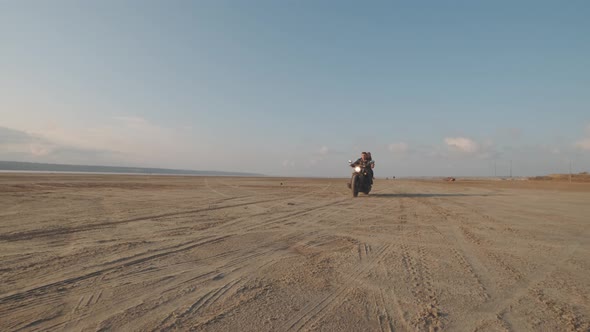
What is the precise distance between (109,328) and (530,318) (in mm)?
3554

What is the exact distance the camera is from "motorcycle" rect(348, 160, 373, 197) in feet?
46.3

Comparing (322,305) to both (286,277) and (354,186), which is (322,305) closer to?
(286,277)

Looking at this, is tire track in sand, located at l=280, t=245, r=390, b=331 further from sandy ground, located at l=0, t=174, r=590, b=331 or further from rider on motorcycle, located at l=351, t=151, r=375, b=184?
rider on motorcycle, located at l=351, t=151, r=375, b=184

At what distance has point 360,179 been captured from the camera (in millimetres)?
14469

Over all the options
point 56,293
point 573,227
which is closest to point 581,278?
point 573,227

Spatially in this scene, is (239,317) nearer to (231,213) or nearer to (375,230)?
(375,230)

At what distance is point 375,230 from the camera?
249 inches

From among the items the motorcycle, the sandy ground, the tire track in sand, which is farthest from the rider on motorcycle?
the tire track in sand

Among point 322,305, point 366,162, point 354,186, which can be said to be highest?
point 366,162

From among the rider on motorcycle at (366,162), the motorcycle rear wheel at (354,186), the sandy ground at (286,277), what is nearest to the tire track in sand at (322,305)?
the sandy ground at (286,277)

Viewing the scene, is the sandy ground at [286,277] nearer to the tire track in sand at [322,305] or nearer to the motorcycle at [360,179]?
the tire track in sand at [322,305]

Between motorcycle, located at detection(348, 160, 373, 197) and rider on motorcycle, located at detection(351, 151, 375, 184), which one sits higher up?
rider on motorcycle, located at detection(351, 151, 375, 184)

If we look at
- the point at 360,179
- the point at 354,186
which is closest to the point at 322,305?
the point at 354,186

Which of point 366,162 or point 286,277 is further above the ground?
point 366,162
